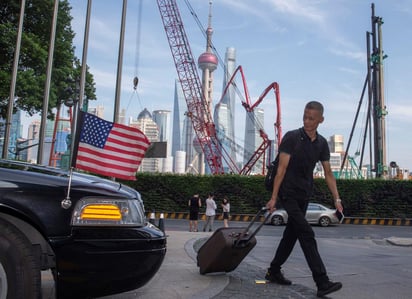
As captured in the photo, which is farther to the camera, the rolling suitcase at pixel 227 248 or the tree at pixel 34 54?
the tree at pixel 34 54

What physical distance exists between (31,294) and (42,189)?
60 centimetres

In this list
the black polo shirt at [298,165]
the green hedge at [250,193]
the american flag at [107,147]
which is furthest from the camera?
the green hedge at [250,193]

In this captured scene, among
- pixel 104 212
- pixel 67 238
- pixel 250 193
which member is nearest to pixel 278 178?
pixel 104 212

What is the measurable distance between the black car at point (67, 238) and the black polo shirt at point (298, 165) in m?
1.78

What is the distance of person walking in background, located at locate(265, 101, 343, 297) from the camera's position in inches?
157

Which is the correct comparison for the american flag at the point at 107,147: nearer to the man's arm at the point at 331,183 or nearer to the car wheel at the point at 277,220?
the man's arm at the point at 331,183

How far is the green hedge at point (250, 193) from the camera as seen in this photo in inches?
1029

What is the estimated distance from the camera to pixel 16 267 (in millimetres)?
2369

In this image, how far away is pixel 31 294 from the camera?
7.80 ft

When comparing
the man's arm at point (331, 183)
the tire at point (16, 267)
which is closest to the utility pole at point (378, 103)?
the man's arm at point (331, 183)

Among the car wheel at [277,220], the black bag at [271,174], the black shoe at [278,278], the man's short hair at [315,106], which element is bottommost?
the car wheel at [277,220]

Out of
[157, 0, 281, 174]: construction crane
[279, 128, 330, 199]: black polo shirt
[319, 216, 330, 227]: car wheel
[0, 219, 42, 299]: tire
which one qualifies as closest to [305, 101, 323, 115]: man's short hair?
[279, 128, 330, 199]: black polo shirt

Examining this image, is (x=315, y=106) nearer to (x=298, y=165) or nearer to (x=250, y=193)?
(x=298, y=165)

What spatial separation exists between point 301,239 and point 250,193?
22980 mm
